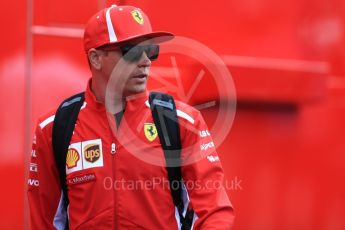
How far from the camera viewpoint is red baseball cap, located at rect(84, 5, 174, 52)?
9.40ft

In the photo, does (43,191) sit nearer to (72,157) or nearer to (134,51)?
(72,157)

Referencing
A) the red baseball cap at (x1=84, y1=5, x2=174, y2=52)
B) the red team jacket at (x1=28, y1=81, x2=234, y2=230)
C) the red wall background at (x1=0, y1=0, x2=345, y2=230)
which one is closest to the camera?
the red team jacket at (x1=28, y1=81, x2=234, y2=230)

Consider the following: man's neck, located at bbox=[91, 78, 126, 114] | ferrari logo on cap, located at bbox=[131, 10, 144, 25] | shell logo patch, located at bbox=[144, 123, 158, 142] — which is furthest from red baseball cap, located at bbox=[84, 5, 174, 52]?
shell logo patch, located at bbox=[144, 123, 158, 142]

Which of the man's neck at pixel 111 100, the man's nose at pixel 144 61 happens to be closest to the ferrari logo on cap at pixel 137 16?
the man's nose at pixel 144 61

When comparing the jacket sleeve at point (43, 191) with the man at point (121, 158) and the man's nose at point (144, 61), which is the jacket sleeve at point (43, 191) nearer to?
the man at point (121, 158)

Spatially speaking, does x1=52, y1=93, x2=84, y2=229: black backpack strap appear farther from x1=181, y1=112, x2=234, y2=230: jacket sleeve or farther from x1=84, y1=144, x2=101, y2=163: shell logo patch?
x1=181, y1=112, x2=234, y2=230: jacket sleeve

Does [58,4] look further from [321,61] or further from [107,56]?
[321,61]

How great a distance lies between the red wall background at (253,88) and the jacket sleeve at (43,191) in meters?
0.49

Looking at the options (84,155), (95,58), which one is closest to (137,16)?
(95,58)

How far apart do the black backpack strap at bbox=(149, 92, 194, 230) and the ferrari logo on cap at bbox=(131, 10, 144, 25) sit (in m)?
0.28

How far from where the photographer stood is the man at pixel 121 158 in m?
2.76

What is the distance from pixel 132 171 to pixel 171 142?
160 millimetres

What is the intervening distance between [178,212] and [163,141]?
25 cm

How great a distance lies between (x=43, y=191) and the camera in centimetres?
294
